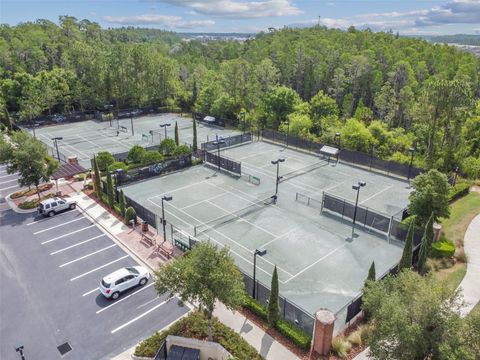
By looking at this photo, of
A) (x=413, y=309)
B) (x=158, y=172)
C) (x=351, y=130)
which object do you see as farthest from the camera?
(x=351, y=130)

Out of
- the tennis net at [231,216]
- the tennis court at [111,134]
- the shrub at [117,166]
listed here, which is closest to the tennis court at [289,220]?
the tennis net at [231,216]

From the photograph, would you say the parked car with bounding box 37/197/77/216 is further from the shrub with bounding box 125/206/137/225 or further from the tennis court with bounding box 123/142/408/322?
the shrub with bounding box 125/206/137/225

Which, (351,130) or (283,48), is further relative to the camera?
(283,48)

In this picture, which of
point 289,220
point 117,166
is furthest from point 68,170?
point 289,220

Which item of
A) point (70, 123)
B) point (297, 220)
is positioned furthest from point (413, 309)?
point (70, 123)

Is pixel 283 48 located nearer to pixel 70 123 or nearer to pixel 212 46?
pixel 70 123

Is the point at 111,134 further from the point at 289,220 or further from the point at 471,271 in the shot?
the point at 471,271
